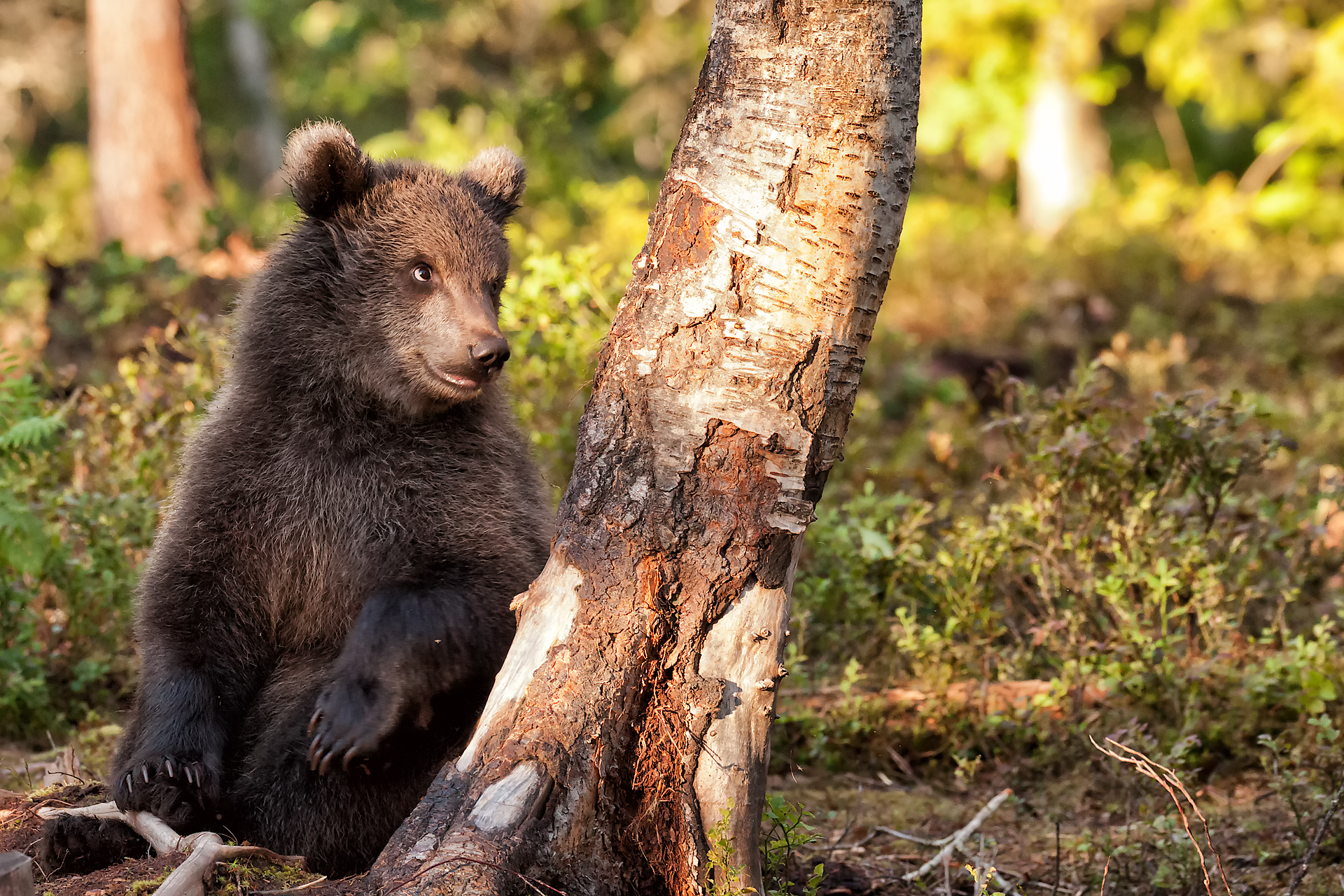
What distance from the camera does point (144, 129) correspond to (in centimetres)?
1125

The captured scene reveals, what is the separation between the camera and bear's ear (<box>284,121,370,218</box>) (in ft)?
12.6

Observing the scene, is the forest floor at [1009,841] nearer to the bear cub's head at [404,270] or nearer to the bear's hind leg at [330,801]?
the bear's hind leg at [330,801]

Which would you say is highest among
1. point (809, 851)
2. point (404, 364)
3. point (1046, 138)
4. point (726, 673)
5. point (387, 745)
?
point (1046, 138)

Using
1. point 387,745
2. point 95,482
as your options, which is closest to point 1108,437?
point 387,745

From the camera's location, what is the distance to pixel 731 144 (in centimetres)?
288

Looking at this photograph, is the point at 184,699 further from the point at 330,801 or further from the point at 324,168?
the point at 324,168

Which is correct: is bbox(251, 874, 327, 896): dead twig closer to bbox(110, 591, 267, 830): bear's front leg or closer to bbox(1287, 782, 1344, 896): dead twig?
bbox(110, 591, 267, 830): bear's front leg

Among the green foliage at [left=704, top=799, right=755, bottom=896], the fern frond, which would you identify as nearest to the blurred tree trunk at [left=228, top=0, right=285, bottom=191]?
the fern frond

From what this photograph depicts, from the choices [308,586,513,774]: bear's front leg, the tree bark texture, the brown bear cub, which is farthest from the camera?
the brown bear cub

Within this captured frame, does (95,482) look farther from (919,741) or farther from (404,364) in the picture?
(919,741)

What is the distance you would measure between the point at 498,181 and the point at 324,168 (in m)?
0.68

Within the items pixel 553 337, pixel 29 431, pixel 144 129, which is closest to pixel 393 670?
pixel 29 431

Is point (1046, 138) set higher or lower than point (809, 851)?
higher

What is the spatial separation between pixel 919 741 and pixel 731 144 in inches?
115
